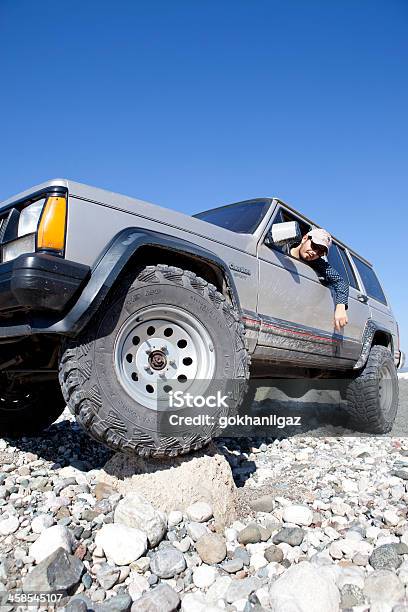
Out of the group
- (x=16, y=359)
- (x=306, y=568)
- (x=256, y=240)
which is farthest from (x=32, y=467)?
(x=256, y=240)

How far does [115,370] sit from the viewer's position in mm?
2088

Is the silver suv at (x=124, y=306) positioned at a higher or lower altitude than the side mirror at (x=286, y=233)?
lower

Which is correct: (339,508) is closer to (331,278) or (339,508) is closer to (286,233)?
(286,233)

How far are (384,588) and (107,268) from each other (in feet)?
5.56

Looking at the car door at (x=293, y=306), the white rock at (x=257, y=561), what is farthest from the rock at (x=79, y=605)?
the car door at (x=293, y=306)

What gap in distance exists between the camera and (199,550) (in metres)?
1.79

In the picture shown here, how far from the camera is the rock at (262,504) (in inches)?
87.5

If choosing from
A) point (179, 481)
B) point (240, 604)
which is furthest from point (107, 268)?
point (240, 604)

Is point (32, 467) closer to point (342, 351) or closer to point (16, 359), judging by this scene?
point (16, 359)

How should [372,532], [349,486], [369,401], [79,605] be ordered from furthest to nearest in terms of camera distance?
[369,401]
[349,486]
[372,532]
[79,605]

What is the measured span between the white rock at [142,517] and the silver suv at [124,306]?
245 mm

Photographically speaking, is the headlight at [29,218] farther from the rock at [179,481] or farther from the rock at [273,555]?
the rock at [273,555]

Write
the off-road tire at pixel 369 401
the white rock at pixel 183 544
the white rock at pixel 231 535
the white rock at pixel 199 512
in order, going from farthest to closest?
the off-road tire at pixel 369 401, the white rock at pixel 199 512, the white rock at pixel 231 535, the white rock at pixel 183 544

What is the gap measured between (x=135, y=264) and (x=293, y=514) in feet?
4.94
